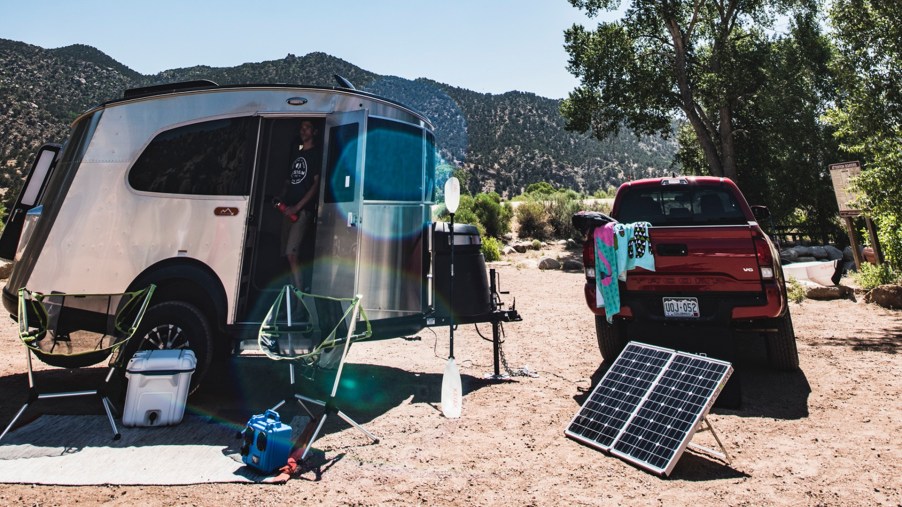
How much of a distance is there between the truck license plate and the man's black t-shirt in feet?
12.5

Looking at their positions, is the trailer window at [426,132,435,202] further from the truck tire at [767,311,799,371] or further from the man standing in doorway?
the truck tire at [767,311,799,371]

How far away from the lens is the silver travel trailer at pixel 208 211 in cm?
500

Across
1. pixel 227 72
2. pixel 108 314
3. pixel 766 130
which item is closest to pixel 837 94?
pixel 766 130

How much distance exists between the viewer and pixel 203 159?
17.3 ft

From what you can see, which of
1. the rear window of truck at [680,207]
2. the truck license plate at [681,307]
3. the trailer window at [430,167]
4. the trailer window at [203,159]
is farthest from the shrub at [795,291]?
the trailer window at [203,159]

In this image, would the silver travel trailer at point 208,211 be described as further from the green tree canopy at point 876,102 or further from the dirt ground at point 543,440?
the green tree canopy at point 876,102

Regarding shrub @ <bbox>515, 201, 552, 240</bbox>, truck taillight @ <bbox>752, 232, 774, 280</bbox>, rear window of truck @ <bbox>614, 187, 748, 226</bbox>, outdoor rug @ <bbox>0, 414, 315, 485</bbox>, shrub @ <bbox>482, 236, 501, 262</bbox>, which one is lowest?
outdoor rug @ <bbox>0, 414, 315, 485</bbox>

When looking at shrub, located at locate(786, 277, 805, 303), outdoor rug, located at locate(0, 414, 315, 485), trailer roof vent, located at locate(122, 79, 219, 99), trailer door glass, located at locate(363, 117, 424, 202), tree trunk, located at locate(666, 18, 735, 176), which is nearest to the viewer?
outdoor rug, located at locate(0, 414, 315, 485)

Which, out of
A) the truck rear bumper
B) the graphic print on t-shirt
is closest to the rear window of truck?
the truck rear bumper

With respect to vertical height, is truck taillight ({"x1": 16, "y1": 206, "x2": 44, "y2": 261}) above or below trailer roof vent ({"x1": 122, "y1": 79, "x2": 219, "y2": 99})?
below

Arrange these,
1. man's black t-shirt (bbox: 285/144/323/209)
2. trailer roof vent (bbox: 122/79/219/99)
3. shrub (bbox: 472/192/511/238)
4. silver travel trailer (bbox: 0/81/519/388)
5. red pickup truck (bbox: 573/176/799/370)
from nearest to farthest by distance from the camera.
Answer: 1. silver travel trailer (bbox: 0/81/519/388)
2. red pickup truck (bbox: 573/176/799/370)
3. trailer roof vent (bbox: 122/79/219/99)
4. man's black t-shirt (bbox: 285/144/323/209)
5. shrub (bbox: 472/192/511/238)

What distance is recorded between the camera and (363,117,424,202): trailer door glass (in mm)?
5414

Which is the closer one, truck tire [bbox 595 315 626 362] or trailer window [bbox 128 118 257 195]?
trailer window [bbox 128 118 257 195]

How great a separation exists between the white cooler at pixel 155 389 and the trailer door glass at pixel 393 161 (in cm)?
224
